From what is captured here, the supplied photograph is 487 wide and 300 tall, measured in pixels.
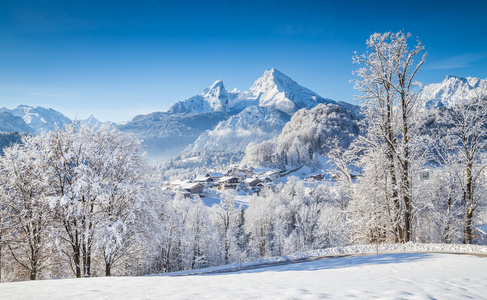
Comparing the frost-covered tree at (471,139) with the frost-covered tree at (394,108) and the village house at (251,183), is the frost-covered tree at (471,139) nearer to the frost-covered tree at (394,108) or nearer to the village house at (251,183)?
the frost-covered tree at (394,108)

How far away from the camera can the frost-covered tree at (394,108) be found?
12648 mm

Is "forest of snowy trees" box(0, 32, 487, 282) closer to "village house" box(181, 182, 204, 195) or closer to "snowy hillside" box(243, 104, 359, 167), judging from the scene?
"village house" box(181, 182, 204, 195)

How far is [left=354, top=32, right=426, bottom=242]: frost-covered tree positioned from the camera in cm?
1265

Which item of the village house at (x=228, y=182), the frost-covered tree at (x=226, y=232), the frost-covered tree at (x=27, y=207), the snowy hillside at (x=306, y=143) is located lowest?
the frost-covered tree at (x=226, y=232)

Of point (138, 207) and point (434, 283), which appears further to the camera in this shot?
point (138, 207)

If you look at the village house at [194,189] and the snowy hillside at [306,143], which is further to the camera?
the snowy hillside at [306,143]

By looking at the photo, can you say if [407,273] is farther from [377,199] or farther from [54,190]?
[54,190]

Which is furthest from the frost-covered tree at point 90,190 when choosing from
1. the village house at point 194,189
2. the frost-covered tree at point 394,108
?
the village house at point 194,189

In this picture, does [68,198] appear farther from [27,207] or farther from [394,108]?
[394,108]

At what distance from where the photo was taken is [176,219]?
17.0 meters

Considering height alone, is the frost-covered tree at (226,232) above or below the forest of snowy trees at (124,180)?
below

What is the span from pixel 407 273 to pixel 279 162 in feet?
436

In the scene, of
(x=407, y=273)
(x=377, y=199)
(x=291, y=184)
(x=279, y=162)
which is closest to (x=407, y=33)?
(x=377, y=199)

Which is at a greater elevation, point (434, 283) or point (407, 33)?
point (407, 33)
